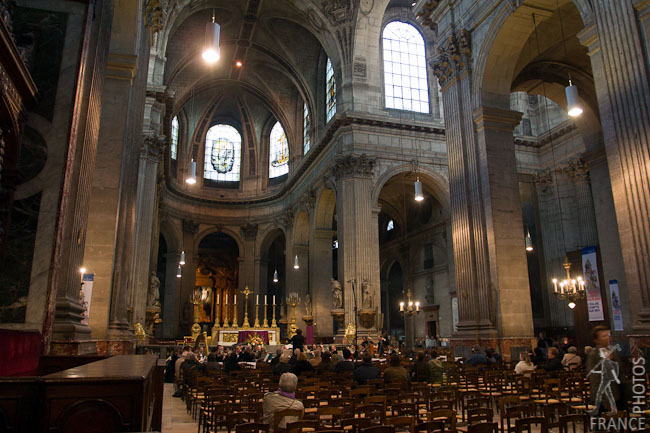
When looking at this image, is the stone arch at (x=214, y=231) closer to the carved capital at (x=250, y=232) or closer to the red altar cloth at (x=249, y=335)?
the carved capital at (x=250, y=232)

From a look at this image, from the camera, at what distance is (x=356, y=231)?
23.3 m

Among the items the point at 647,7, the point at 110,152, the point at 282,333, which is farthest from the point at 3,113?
the point at 282,333

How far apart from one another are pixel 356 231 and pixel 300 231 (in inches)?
396

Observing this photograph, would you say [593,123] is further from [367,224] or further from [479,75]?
[367,224]

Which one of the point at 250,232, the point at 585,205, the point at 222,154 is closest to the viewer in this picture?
the point at 585,205

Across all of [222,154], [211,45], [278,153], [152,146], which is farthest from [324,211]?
[211,45]

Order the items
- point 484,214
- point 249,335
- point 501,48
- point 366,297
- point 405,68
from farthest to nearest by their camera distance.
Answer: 1. point 405,68
2. point 249,335
3. point 366,297
4. point 501,48
5. point 484,214

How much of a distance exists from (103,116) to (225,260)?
32960 mm

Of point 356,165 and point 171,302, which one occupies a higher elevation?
point 356,165

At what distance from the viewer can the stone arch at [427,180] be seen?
80.1 feet

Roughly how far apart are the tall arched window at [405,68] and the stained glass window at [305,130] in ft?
25.0

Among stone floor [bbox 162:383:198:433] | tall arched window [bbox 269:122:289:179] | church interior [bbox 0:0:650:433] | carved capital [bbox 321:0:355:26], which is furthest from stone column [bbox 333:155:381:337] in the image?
tall arched window [bbox 269:122:289:179]

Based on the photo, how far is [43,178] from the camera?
6.23m

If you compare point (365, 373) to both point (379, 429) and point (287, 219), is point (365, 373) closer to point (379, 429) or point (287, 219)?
point (379, 429)
